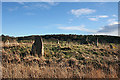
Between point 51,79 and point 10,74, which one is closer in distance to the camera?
point 51,79

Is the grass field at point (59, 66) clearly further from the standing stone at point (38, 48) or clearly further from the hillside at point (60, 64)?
the standing stone at point (38, 48)

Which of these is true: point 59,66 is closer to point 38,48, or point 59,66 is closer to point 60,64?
point 60,64

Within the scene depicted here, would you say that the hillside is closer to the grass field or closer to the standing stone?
the grass field

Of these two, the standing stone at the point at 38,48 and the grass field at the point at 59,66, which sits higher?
the standing stone at the point at 38,48

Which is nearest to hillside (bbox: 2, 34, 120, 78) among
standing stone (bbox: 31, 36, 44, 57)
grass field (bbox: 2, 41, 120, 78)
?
grass field (bbox: 2, 41, 120, 78)

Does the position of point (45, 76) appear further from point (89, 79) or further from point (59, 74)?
point (89, 79)

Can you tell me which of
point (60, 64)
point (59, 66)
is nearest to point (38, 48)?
point (60, 64)

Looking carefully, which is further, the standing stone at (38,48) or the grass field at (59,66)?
the standing stone at (38,48)

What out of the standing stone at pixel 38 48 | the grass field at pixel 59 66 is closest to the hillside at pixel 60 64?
the grass field at pixel 59 66

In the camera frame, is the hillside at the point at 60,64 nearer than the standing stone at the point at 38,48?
Yes

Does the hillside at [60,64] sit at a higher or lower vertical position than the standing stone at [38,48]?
lower

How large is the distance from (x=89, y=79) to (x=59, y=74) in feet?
4.12

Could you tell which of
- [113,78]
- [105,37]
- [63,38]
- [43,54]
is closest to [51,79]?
[113,78]

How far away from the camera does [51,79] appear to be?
18.4 feet
